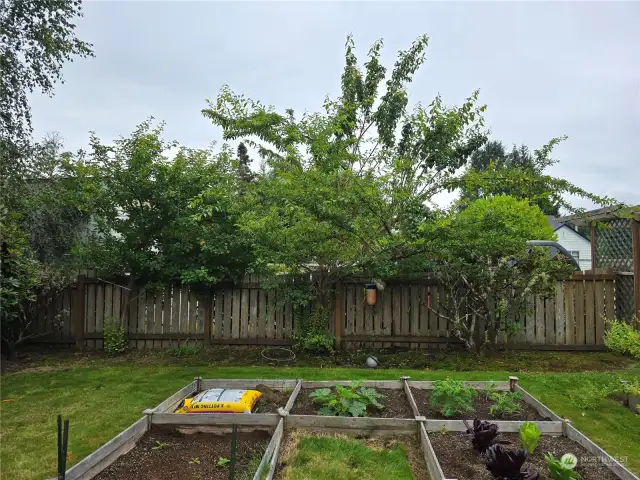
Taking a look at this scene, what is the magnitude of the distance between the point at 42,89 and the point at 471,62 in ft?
25.6

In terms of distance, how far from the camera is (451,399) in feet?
12.2

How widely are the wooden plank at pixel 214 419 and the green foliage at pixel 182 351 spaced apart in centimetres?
320

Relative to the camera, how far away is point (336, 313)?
6930 millimetres

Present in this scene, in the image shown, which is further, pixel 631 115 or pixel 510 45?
pixel 510 45

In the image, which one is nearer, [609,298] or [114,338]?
[114,338]

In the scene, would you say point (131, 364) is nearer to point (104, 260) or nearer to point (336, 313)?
point (104, 260)

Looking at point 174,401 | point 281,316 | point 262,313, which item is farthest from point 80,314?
point 174,401

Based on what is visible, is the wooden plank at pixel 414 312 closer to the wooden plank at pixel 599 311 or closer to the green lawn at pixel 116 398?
the green lawn at pixel 116 398

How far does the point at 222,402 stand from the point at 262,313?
3.41 m

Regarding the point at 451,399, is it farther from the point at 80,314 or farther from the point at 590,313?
the point at 80,314

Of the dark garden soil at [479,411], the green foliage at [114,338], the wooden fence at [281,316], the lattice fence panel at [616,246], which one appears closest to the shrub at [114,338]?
the green foliage at [114,338]

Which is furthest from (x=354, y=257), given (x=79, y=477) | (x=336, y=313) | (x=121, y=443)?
(x=79, y=477)

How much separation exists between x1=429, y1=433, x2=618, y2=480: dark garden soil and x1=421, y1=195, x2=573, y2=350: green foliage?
305 cm

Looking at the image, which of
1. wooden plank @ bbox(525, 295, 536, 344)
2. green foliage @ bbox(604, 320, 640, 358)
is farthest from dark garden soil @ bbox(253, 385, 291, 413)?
wooden plank @ bbox(525, 295, 536, 344)
